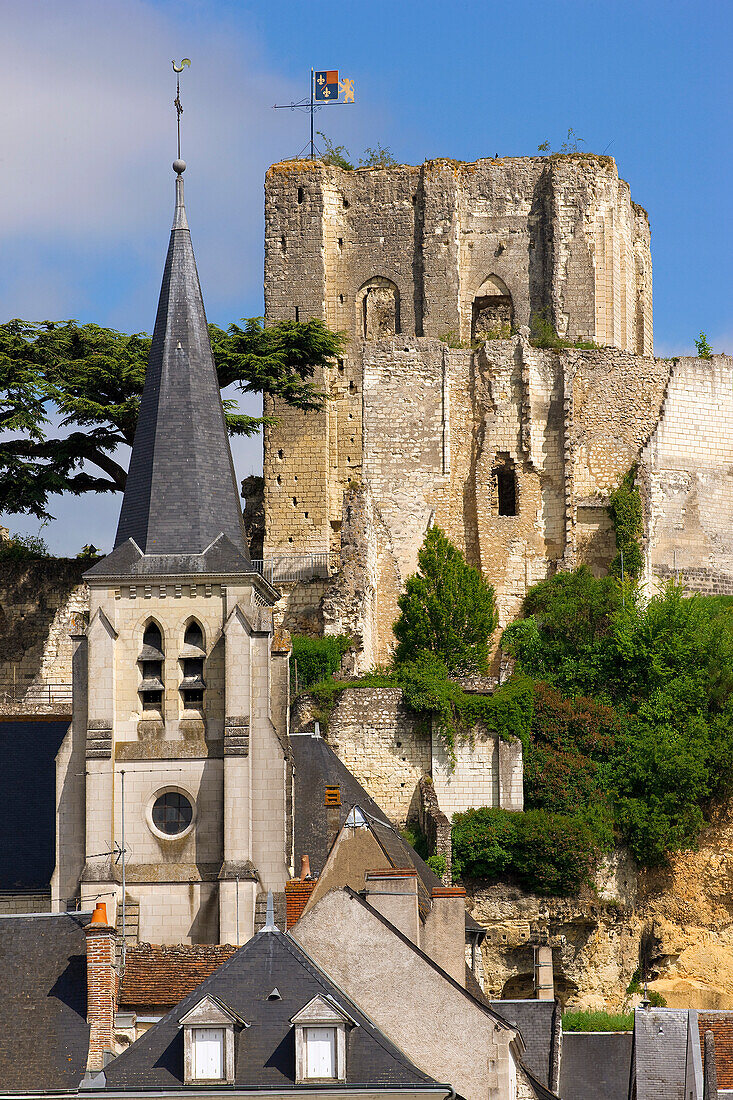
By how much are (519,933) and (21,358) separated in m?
14.3

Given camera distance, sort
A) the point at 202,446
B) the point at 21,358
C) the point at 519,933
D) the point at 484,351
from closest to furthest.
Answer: the point at 202,446 < the point at 519,933 < the point at 21,358 < the point at 484,351

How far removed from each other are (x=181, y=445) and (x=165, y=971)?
960cm

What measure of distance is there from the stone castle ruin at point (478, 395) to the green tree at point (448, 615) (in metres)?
0.94

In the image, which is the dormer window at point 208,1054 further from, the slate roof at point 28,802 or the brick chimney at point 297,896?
the slate roof at point 28,802

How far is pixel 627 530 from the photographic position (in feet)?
146

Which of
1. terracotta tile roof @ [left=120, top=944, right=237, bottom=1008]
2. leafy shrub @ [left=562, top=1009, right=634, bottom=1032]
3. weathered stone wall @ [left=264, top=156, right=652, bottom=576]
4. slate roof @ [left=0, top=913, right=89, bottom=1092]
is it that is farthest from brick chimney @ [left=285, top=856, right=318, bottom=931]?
weathered stone wall @ [left=264, top=156, right=652, bottom=576]

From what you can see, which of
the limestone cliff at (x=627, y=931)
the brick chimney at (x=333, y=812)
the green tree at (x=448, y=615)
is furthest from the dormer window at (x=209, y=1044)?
the green tree at (x=448, y=615)

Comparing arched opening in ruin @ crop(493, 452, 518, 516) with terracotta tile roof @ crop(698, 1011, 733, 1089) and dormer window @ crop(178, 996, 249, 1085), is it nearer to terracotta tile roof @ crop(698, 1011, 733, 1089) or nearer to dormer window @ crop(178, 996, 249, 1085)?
terracotta tile roof @ crop(698, 1011, 733, 1089)

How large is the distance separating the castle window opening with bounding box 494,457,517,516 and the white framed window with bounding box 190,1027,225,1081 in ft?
83.0

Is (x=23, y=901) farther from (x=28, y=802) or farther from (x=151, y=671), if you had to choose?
(x=151, y=671)

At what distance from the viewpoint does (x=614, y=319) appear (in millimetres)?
49094

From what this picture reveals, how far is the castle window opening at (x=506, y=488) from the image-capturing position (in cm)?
4506

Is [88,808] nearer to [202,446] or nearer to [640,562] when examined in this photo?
[202,446]

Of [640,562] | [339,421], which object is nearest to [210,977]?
[640,562]
